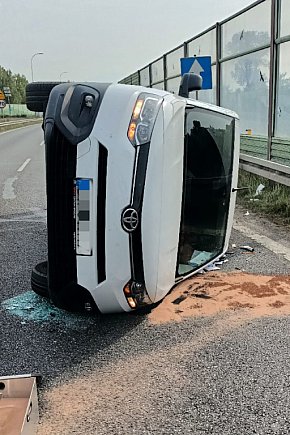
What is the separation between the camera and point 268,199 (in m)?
7.58

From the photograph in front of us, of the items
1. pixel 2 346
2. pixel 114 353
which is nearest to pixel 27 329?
pixel 2 346

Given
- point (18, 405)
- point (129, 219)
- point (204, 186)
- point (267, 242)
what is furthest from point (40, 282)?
point (267, 242)

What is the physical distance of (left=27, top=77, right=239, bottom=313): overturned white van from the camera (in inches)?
114

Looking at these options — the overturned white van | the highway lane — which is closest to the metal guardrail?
the highway lane

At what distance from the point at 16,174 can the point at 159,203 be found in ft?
32.1

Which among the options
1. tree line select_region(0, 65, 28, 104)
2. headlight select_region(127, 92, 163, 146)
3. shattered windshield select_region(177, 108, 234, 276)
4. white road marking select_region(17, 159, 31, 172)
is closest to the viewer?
headlight select_region(127, 92, 163, 146)

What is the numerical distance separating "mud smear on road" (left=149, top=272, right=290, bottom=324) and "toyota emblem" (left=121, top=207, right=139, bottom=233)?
916 mm

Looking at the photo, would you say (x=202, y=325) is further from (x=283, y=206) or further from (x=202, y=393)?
(x=283, y=206)

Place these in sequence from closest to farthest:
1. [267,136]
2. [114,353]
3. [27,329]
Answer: [114,353] < [27,329] < [267,136]

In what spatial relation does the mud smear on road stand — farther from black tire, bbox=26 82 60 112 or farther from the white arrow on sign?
the white arrow on sign

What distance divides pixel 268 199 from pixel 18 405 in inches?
231

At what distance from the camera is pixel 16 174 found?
1213 centimetres

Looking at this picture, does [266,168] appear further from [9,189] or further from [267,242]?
[9,189]

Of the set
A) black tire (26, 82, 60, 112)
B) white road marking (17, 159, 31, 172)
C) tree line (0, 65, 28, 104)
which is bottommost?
white road marking (17, 159, 31, 172)
